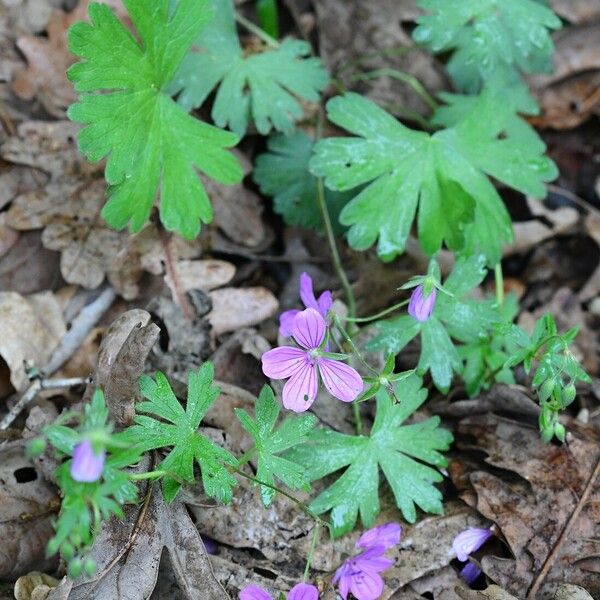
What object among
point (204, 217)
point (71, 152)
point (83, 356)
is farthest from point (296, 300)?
point (71, 152)

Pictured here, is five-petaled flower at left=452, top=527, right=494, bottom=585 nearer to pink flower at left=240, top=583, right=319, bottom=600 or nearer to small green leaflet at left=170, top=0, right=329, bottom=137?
pink flower at left=240, top=583, right=319, bottom=600

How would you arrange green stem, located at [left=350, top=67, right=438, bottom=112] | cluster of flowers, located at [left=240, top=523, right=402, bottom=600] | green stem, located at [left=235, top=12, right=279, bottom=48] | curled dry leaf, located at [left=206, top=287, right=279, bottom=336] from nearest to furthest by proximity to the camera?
cluster of flowers, located at [left=240, top=523, right=402, bottom=600]
curled dry leaf, located at [left=206, top=287, right=279, bottom=336]
green stem, located at [left=235, top=12, right=279, bottom=48]
green stem, located at [left=350, top=67, right=438, bottom=112]

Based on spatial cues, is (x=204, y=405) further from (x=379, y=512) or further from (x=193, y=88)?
(x=193, y=88)

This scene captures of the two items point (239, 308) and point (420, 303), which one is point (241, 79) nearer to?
point (239, 308)

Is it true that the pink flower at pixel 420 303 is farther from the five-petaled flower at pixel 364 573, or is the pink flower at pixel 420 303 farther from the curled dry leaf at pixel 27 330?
the curled dry leaf at pixel 27 330

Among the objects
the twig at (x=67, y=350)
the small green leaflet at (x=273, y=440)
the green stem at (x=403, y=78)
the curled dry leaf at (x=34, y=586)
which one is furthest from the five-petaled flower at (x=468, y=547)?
the green stem at (x=403, y=78)

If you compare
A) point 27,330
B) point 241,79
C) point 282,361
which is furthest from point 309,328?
point 241,79

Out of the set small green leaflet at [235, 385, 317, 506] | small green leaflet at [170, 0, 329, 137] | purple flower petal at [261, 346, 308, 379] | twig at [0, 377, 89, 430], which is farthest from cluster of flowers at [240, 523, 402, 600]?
small green leaflet at [170, 0, 329, 137]
